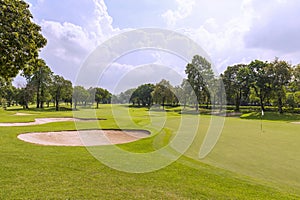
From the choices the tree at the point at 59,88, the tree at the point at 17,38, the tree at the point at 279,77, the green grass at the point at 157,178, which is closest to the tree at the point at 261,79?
the tree at the point at 279,77

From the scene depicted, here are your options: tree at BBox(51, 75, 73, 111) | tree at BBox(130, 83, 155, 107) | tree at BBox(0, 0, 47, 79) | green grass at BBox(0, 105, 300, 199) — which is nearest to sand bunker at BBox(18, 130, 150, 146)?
tree at BBox(130, 83, 155, 107)

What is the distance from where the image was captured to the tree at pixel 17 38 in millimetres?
9297

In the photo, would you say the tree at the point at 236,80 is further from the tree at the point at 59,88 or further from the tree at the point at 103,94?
the tree at the point at 103,94

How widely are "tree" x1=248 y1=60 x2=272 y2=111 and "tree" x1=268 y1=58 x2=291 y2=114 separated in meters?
1.04

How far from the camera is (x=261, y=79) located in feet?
185

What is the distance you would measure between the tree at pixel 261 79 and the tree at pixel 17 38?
180 ft

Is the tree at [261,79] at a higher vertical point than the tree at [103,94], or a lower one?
higher

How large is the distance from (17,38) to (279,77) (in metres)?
55.8

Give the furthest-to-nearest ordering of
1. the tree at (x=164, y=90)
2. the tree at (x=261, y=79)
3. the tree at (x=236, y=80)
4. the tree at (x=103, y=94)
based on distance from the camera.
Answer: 1. the tree at (x=236, y=80)
2. the tree at (x=261, y=79)
3. the tree at (x=164, y=90)
4. the tree at (x=103, y=94)

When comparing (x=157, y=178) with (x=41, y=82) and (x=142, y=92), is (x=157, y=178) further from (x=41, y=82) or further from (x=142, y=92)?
(x=41, y=82)

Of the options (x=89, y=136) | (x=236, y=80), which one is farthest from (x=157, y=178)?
(x=236, y=80)

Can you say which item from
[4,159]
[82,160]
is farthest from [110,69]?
[4,159]

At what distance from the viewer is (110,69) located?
10.6 meters

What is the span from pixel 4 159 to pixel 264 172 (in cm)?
1034
